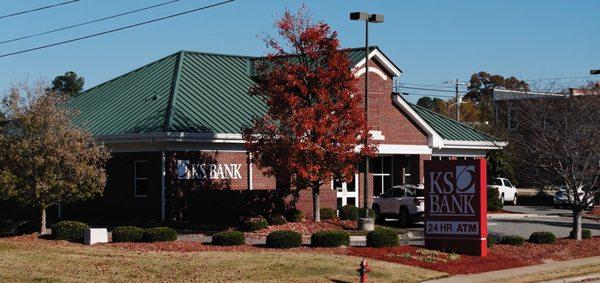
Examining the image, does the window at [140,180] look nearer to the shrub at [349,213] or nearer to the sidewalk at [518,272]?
the shrub at [349,213]

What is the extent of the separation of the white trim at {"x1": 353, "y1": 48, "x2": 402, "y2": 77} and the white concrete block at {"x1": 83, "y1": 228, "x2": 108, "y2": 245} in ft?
54.2

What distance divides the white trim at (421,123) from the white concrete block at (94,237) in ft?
63.6

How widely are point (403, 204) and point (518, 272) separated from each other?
1386 centimetres

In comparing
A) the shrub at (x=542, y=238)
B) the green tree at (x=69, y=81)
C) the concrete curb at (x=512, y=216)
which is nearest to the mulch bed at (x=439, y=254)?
the shrub at (x=542, y=238)

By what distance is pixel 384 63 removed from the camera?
4125 cm

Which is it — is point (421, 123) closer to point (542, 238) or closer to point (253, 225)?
point (542, 238)

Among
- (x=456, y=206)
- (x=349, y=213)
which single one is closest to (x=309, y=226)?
(x=349, y=213)

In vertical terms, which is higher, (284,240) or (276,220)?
(276,220)

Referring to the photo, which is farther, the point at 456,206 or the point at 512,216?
the point at 512,216

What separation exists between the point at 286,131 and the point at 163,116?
20.9 ft

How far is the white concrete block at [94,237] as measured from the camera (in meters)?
26.6

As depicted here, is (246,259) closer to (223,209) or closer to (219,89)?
(223,209)

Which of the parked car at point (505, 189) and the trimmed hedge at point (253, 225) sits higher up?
the parked car at point (505, 189)

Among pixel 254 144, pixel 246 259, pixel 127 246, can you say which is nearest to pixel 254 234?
pixel 254 144
